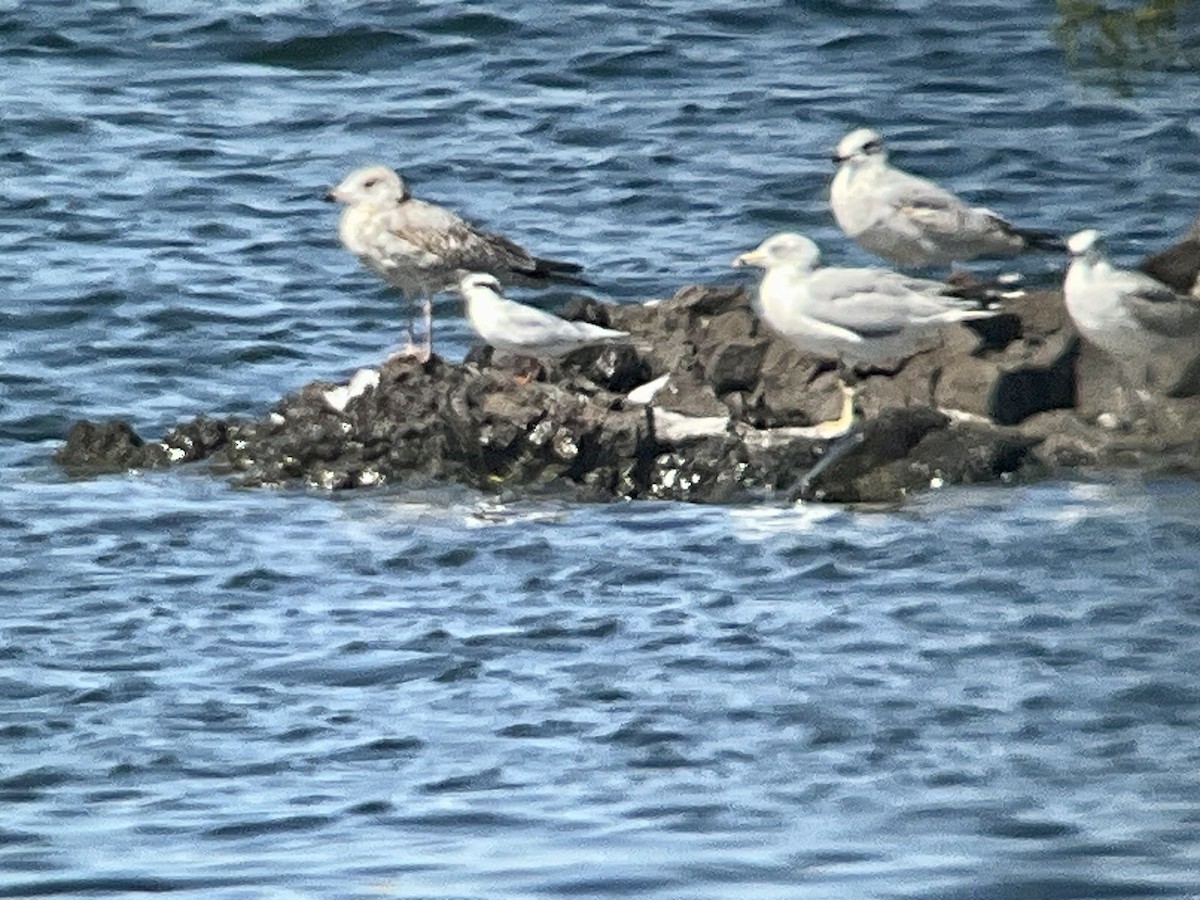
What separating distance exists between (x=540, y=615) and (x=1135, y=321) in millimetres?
A: 3801

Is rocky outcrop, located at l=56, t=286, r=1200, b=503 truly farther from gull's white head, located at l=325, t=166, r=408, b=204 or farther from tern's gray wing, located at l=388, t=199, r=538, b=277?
gull's white head, located at l=325, t=166, r=408, b=204

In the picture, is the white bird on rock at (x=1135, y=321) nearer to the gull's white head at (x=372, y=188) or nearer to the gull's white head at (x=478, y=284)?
the gull's white head at (x=478, y=284)

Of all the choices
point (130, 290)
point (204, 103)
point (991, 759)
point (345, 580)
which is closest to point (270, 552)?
point (345, 580)

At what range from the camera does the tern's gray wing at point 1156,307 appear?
12.4 m

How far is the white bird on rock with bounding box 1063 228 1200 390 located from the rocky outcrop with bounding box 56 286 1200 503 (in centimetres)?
15

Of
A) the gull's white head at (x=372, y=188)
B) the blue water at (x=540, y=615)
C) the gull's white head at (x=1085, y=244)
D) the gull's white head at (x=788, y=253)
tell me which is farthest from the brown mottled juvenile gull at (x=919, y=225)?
the gull's white head at (x=372, y=188)

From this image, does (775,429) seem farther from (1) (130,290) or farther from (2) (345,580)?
(1) (130,290)

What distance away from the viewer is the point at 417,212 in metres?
13.6

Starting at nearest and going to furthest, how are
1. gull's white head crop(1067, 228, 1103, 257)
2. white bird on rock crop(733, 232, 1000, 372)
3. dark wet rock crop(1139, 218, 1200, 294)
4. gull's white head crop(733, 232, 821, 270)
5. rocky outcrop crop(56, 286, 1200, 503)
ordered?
rocky outcrop crop(56, 286, 1200, 503)
white bird on rock crop(733, 232, 1000, 372)
gull's white head crop(733, 232, 821, 270)
gull's white head crop(1067, 228, 1103, 257)
dark wet rock crop(1139, 218, 1200, 294)

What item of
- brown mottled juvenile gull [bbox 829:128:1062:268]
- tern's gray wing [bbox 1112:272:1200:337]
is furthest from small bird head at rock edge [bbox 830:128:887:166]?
tern's gray wing [bbox 1112:272:1200:337]

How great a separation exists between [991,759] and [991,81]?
14.3 metres

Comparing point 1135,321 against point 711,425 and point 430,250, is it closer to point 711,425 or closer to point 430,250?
point 711,425

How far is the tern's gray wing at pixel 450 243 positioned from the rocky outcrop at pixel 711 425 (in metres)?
0.56

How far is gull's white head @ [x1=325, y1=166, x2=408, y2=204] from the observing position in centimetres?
1388
